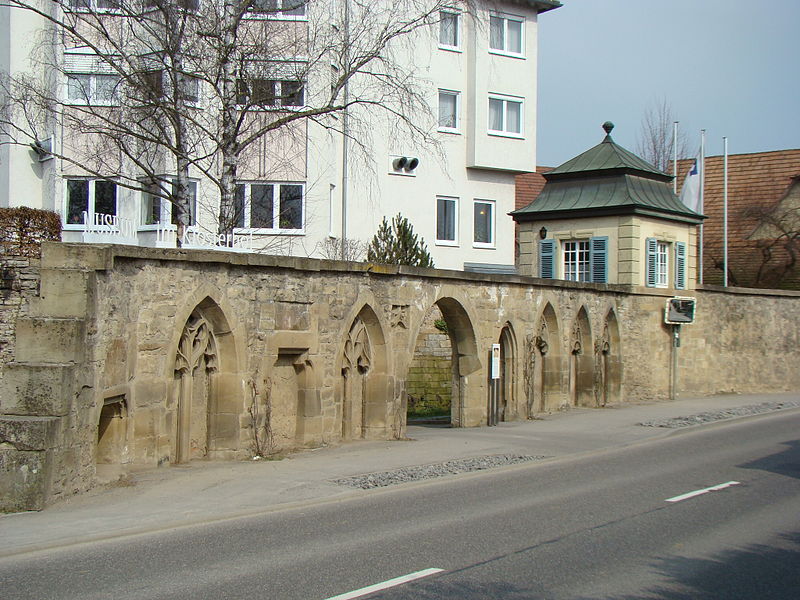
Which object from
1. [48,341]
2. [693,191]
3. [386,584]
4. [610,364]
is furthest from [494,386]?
[693,191]

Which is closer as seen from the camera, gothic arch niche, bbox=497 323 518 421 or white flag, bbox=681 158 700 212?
gothic arch niche, bbox=497 323 518 421

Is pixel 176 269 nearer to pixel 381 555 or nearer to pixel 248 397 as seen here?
pixel 248 397

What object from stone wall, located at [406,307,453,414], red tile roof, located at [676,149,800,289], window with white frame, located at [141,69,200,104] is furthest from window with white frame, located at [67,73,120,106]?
red tile roof, located at [676,149,800,289]

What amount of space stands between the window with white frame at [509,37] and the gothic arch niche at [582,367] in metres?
14.3

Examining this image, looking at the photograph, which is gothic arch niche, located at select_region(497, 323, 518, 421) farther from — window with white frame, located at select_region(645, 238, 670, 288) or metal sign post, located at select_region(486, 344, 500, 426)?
window with white frame, located at select_region(645, 238, 670, 288)

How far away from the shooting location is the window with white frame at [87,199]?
2941 cm

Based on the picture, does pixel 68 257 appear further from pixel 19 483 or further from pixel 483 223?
pixel 483 223

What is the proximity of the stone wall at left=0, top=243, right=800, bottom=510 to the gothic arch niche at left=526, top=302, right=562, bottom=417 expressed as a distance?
0.04 metres

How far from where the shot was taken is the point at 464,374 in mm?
20875

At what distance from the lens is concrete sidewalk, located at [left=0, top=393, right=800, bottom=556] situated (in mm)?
9508

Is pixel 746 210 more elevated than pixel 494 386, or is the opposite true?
pixel 746 210

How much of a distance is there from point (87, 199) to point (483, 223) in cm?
1417

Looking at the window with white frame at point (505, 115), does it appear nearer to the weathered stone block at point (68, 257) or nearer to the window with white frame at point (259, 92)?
the window with white frame at point (259, 92)

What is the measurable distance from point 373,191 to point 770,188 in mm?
18873
